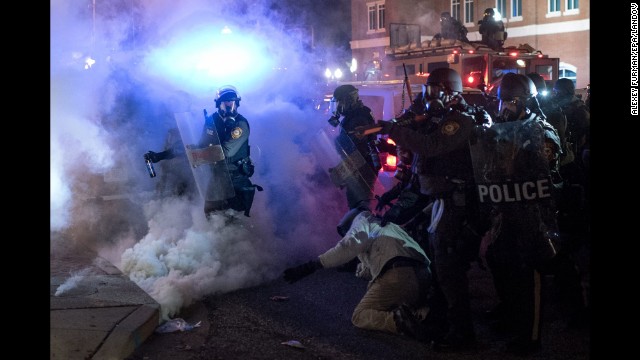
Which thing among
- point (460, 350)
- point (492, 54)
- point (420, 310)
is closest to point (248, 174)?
point (420, 310)

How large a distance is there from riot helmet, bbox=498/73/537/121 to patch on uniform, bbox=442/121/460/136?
39 centimetres

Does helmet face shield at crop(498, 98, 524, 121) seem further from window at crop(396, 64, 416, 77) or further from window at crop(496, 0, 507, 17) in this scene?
window at crop(496, 0, 507, 17)

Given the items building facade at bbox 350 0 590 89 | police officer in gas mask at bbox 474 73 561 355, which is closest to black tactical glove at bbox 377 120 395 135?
police officer in gas mask at bbox 474 73 561 355

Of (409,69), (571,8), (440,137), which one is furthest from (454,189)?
(571,8)

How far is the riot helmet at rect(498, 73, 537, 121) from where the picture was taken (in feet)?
16.3

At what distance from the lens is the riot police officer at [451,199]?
4922 millimetres

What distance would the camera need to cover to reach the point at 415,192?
18.7ft

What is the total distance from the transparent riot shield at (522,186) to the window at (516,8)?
26.1m

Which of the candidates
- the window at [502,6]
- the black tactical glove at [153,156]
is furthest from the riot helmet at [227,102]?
the window at [502,6]

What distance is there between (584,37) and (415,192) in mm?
23705

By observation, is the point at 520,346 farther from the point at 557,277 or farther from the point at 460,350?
the point at 557,277

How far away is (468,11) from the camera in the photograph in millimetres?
30859

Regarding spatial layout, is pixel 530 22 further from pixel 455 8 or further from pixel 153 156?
pixel 153 156

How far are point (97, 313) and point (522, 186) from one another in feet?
10.8
